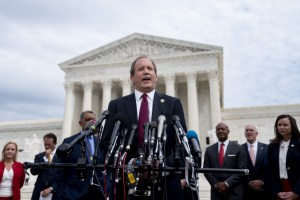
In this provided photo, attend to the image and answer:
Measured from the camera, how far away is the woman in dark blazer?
17.5 feet

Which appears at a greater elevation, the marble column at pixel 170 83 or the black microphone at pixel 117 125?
the marble column at pixel 170 83

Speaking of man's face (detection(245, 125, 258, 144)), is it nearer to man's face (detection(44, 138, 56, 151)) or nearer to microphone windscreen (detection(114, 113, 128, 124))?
man's face (detection(44, 138, 56, 151))

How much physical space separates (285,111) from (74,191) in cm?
3835

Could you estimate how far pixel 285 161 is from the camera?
548cm

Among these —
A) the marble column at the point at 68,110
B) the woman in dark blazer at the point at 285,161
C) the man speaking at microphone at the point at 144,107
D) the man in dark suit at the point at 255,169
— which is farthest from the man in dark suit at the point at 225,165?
the marble column at the point at 68,110

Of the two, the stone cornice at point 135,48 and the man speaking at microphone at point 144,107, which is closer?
the man speaking at microphone at point 144,107

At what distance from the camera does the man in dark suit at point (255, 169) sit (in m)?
6.35

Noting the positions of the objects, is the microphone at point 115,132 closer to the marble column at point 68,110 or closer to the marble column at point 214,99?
the marble column at point 214,99

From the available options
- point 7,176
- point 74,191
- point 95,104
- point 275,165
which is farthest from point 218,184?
point 95,104

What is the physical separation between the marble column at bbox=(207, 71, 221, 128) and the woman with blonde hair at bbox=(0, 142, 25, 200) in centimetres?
3009

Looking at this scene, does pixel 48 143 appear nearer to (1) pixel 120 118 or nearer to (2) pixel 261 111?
(1) pixel 120 118

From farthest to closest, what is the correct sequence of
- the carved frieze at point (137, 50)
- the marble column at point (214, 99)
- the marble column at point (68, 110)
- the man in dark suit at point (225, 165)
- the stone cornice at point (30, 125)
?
the stone cornice at point (30, 125)
the carved frieze at point (137, 50)
the marble column at point (68, 110)
the marble column at point (214, 99)
the man in dark suit at point (225, 165)

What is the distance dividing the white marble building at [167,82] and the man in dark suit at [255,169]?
27883mm

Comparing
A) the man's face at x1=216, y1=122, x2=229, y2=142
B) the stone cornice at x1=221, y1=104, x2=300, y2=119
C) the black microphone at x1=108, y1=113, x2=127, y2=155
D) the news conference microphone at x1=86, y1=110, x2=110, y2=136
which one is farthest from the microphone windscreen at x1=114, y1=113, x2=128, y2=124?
the stone cornice at x1=221, y1=104, x2=300, y2=119
